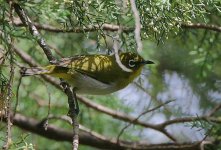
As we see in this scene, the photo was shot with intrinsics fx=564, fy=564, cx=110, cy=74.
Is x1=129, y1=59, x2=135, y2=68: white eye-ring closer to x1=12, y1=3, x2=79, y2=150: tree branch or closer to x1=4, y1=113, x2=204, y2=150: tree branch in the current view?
x1=4, y1=113, x2=204, y2=150: tree branch

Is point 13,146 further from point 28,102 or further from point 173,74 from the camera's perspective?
point 173,74

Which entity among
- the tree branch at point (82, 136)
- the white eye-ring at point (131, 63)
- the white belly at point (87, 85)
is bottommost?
the tree branch at point (82, 136)

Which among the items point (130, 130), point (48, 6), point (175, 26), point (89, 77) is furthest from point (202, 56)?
point (48, 6)

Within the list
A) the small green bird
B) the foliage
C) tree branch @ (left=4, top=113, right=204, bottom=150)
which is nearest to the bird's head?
the small green bird

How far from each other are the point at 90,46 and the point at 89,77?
140cm

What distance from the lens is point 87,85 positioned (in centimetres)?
391

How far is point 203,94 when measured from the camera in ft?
18.6

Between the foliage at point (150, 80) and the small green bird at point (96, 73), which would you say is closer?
the small green bird at point (96, 73)

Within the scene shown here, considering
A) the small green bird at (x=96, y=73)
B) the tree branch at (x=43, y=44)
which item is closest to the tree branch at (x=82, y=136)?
the small green bird at (x=96, y=73)

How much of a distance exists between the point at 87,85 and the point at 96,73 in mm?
121

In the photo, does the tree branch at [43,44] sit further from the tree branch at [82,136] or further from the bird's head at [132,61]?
the tree branch at [82,136]

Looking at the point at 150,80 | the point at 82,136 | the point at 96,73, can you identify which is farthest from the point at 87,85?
the point at 150,80

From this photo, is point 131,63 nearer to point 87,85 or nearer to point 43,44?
point 87,85

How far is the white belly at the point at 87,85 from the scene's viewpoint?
3857mm
